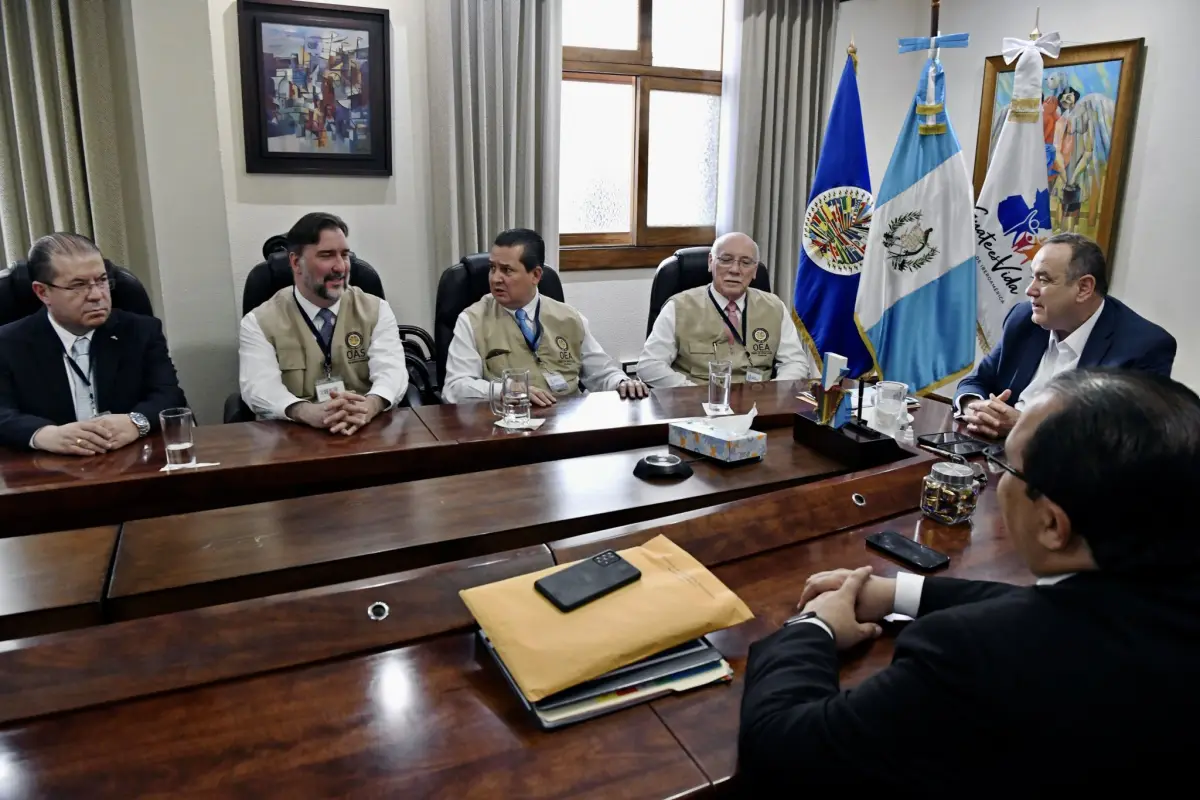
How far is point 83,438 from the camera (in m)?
1.80

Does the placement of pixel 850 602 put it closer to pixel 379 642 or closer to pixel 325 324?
pixel 379 642

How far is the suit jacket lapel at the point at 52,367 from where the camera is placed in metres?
2.22

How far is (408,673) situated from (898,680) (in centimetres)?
58

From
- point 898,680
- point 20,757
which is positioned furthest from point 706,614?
point 20,757

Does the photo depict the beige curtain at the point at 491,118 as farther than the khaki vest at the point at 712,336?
Yes

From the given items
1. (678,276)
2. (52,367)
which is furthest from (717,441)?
(52,367)

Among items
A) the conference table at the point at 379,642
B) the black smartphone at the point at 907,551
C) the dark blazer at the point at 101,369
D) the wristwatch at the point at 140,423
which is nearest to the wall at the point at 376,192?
the dark blazer at the point at 101,369

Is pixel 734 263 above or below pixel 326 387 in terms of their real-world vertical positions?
above

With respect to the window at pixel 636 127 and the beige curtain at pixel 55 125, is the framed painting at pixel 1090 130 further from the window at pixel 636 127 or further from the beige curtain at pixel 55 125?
the beige curtain at pixel 55 125

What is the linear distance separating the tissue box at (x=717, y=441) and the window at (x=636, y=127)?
7.53 feet

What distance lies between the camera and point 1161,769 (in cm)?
71

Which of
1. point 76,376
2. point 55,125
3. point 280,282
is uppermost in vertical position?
point 55,125

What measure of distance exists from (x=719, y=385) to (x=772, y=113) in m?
2.56

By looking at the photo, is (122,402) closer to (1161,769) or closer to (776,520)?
(776,520)
